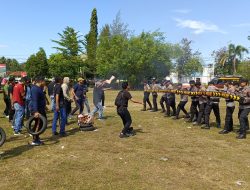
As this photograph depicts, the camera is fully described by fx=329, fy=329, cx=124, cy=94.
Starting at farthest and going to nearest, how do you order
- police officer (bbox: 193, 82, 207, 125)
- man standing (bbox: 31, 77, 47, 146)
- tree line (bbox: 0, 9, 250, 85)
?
tree line (bbox: 0, 9, 250, 85) → police officer (bbox: 193, 82, 207, 125) → man standing (bbox: 31, 77, 47, 146)

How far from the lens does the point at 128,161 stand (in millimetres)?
8109

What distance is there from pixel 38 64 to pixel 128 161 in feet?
209

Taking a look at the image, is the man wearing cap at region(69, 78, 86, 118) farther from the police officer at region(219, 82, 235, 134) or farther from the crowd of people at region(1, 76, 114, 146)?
the police officer at region(219, 82, 235, 134)

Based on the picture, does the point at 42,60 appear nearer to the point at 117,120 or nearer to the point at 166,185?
the point at 117,120

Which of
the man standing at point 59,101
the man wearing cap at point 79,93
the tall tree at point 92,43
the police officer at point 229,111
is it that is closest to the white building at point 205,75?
the tall tree at point 92,43

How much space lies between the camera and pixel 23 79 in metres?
11.1

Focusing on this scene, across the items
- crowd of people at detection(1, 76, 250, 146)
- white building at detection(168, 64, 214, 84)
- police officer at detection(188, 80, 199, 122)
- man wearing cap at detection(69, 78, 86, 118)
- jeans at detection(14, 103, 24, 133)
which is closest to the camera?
crowd of people at detection(1, 76, 250, 146)

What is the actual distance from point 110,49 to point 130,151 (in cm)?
4685

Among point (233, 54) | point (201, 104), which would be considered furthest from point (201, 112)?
point (233, 54)

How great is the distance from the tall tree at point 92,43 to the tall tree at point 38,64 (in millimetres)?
9932

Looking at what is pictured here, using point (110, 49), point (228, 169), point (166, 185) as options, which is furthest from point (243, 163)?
point (110, 49)

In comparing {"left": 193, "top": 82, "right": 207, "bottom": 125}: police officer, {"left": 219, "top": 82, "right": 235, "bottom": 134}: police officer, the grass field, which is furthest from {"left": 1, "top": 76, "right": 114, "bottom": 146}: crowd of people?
{"left": 219, "top": 82, "right": 235, "bottom": 134}: police officer

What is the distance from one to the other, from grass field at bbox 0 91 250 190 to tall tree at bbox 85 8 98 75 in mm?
53138

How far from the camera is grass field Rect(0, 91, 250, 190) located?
6602mm
